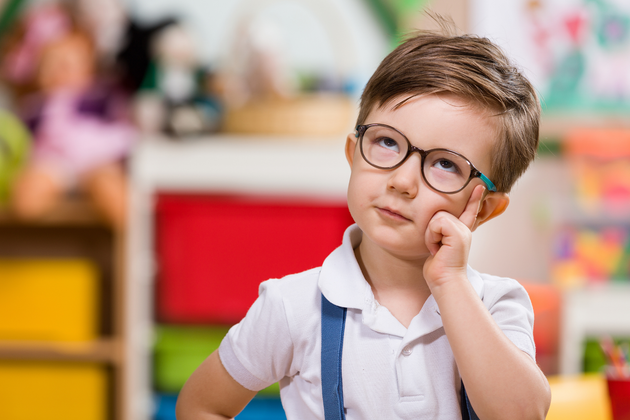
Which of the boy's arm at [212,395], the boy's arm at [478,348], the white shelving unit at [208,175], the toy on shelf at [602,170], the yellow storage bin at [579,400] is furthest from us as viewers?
the toy on shelf at [602,170]

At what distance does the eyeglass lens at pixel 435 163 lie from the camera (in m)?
0.49

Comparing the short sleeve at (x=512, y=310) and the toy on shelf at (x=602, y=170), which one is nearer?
the short sleeve at (x=512, y=310)

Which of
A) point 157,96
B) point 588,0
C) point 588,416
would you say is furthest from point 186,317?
point 588,0

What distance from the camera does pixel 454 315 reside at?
0.48 metres

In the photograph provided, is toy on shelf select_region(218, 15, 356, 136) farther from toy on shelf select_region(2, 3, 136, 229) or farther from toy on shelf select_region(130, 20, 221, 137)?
toy on shelf select_region(2, 3, 136, 229)

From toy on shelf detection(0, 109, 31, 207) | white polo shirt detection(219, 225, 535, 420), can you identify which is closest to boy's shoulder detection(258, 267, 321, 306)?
white polo shirt detection(219, 225, 535, 420)

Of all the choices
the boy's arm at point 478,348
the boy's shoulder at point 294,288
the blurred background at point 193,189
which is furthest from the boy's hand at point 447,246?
the blurred background at point 193,189

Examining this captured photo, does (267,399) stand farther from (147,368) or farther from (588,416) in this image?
(588,416)

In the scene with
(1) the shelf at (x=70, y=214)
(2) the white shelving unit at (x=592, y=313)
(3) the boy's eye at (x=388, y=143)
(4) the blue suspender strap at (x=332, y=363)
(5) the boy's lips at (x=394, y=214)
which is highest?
(3) the boy's eye at (x=388, y=143)

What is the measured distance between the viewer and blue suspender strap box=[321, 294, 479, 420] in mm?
508

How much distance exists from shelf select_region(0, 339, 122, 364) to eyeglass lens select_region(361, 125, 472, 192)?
1167 millimetres

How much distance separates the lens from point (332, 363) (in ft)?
1.69

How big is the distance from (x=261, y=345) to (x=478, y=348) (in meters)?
0.20

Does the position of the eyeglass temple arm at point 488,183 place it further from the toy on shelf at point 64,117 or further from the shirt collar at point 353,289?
the toy on shelf at point 64,117
